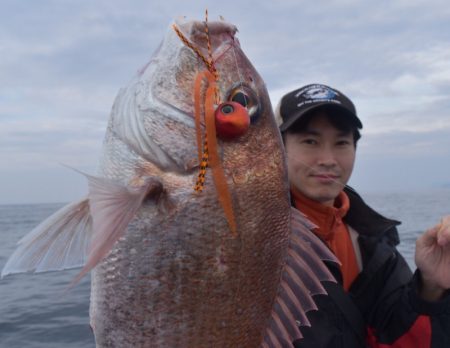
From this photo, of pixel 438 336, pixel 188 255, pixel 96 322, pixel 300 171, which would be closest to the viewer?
pixel 188 255

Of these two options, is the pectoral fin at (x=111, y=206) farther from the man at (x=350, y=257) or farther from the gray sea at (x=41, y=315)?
the gray sea at (x=41, y=315)

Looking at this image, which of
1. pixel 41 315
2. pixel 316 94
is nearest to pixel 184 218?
pixel 316 94

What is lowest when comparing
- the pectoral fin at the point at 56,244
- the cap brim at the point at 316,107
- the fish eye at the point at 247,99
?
the pectoral fin at the point at 56,244

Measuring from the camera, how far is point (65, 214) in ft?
6.19

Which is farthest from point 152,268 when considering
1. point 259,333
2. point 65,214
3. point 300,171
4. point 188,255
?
point 300,171

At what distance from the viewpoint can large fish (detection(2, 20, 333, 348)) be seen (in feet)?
5.91

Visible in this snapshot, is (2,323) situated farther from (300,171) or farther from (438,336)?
(438,336)

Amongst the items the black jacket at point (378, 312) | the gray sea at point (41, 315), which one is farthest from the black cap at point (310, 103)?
the gray sea at point (41, 315)

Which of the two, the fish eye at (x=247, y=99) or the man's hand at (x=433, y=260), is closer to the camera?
the fish eye at (x=247, y=99)

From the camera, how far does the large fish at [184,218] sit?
180cm

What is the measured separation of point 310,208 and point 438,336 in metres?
1.30

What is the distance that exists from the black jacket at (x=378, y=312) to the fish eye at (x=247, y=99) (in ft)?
6.01

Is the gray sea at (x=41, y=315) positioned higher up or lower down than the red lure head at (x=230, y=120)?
lower down

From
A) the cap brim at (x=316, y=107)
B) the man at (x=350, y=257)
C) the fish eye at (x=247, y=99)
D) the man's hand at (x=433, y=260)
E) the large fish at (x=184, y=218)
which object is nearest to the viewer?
the large fish at (x=184, y=218)
